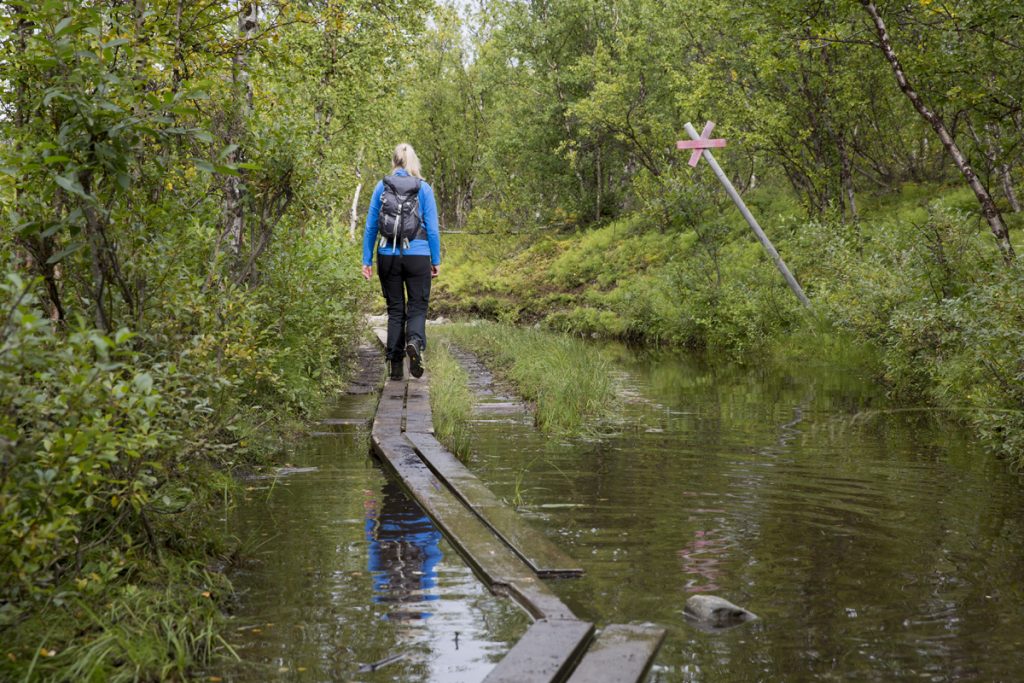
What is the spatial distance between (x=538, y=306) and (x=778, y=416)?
70.6 ft

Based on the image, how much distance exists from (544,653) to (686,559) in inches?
64.3

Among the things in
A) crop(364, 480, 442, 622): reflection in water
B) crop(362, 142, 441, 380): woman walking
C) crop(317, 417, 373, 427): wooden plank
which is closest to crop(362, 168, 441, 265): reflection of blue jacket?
crop(362, 142, 441, 380): woman walking

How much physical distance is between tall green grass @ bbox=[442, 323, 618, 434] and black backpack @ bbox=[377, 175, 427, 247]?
6.99ft

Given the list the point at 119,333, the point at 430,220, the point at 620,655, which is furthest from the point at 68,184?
the point at 430,220

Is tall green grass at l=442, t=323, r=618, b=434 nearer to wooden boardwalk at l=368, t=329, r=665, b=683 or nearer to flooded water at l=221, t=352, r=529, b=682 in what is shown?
wooden boardwalk at l=368, t=329, r=665, b=683

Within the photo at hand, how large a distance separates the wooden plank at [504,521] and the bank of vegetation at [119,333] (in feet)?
4.17

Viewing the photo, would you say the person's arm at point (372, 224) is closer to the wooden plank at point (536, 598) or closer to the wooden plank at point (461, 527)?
the wooden plank at point (461, 527)

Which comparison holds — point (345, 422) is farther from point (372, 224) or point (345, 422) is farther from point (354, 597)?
point (354, 597)

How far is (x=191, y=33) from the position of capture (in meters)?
6.84

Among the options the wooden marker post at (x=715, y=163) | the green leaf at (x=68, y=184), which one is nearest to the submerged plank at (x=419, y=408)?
the green leaf at (x=68, y=184)

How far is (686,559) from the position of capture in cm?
502

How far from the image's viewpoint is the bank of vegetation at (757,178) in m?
11.7

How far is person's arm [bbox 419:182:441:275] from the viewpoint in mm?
10133

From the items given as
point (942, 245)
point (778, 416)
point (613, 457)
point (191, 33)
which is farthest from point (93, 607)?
point (942, 245)
